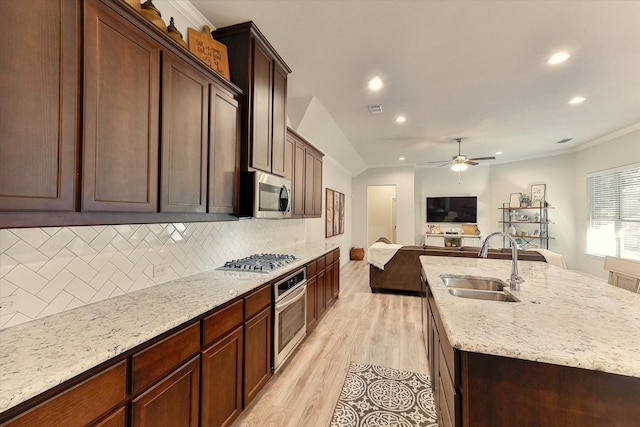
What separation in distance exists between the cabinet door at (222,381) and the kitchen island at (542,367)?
48.4 inches

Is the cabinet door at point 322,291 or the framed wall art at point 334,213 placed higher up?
the framed wall art at point 334,213

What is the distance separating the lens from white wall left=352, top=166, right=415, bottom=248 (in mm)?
7730

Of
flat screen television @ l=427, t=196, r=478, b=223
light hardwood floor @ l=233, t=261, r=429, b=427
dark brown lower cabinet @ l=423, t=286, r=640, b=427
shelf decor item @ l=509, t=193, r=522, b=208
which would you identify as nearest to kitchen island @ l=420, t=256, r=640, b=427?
dark brown lower cabinet @ l=423, t=286, r=640, b=427

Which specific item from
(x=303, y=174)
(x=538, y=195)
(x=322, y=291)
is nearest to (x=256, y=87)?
(x=303, y=174)

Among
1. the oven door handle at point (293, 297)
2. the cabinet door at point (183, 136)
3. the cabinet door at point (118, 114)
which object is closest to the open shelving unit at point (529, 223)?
the oven door handle at point (293, 297)

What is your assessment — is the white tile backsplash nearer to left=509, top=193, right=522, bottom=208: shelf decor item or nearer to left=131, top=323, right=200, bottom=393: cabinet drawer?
left=131, top=323, right=200, bottom=393: cabinet drawer

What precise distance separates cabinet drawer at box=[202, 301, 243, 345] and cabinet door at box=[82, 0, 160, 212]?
679 millimetres

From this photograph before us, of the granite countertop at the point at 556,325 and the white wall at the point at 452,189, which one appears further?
the white wall at the point at 452,189

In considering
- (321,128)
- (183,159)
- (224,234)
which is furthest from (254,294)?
(321,128)

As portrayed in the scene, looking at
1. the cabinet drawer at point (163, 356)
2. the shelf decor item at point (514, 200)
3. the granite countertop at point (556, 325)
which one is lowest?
the cabinet drawer at point (163, 356)

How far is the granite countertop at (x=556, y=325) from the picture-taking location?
1.00m

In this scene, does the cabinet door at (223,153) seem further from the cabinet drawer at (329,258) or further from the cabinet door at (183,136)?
the cabinet drawer at (329,258)

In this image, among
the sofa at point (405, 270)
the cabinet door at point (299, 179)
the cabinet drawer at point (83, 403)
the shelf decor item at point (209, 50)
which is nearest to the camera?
the cabinet drawer at point (83, 403)

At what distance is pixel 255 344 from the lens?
1946mm
